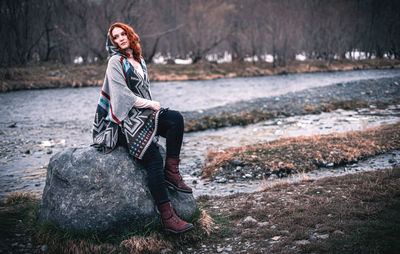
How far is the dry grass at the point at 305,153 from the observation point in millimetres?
9188

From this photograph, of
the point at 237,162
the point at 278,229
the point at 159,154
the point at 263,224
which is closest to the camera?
Answer: the point at 159,154

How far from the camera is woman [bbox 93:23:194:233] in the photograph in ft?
15.6

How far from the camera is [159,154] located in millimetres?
4914

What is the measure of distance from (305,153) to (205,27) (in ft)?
136

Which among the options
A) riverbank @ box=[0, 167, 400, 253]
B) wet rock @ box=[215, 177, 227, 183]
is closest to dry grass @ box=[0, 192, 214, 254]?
riverbank @ box=[0, 167, 400, 253]

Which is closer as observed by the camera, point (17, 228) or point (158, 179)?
point (158, 179)

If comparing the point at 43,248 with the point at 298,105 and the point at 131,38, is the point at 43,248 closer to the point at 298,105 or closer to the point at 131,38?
the point at 131,38

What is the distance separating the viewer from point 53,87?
30.3 metres

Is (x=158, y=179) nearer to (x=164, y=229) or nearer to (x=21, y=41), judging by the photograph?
(x=164, y=229)

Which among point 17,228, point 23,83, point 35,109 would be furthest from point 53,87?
point 17,228

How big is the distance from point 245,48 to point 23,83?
32.2 metres

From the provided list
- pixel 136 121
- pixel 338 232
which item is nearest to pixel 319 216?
pixel 338 232

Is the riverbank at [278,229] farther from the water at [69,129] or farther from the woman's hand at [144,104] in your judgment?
the water at [69,129]

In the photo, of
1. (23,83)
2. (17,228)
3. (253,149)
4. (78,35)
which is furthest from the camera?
(78,35)
